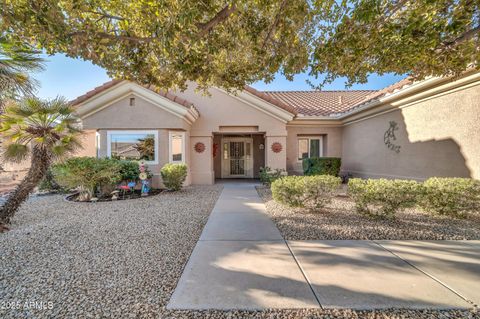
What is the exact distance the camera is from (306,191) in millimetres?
6316

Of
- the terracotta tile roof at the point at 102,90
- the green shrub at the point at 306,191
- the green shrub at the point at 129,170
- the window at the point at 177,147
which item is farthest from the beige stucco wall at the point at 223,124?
the green shrub at the point at 306,191

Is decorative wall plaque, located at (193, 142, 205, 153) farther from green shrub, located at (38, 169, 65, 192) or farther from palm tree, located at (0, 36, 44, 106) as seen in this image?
palm tree, located at (0, 36, 44, 106)

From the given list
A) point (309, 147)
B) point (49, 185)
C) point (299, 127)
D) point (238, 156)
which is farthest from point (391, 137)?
point (49, 185)

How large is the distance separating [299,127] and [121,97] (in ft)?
34.6

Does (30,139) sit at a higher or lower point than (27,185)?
higher

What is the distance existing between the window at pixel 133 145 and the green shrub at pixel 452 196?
11.2m

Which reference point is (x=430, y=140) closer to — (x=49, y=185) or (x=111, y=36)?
(x=111, y=36)

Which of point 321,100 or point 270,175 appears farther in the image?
point 321,100

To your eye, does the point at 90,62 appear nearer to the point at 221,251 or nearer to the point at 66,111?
the point at 66,111

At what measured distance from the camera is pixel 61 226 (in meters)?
5.79

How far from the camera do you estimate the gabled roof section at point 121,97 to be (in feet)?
35.8

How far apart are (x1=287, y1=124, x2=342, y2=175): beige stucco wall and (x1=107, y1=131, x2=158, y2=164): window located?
8.34 metres

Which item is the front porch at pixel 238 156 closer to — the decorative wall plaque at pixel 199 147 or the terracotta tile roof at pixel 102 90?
the decorative wall plaque at pixel 199 147

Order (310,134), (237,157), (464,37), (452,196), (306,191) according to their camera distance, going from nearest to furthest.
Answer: (464,37)
(452,196)
(306,191)
(310,134)
(237,157)
